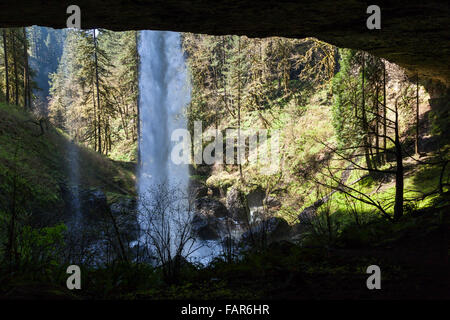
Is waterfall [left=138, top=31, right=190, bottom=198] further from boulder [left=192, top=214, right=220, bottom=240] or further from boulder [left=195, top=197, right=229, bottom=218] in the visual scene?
boulder [left=192, top=214, right=220, bottom=240]

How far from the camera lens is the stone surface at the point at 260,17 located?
400 cm

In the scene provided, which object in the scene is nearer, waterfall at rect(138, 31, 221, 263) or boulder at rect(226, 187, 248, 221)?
boulder at rect(226, 187, 248, 221)

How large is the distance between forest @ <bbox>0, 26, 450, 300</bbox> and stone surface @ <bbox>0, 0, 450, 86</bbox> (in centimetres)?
127

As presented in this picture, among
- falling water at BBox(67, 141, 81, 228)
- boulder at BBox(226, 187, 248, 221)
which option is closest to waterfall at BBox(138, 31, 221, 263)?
falling water at BBox(67, 141, 81, 228)

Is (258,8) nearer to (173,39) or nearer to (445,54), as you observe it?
(445,54)

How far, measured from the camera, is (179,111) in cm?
2558

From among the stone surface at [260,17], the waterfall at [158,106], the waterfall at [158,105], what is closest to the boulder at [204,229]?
the waterfall at [158,106]

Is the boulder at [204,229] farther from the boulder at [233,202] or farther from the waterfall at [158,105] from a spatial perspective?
the waterfall at [158,105]

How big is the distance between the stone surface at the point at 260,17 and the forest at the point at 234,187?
127cm

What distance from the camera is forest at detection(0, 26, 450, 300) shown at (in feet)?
11.3

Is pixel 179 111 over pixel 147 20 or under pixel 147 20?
over

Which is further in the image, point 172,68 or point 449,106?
point 172,68

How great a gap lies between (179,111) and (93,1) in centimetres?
2187
